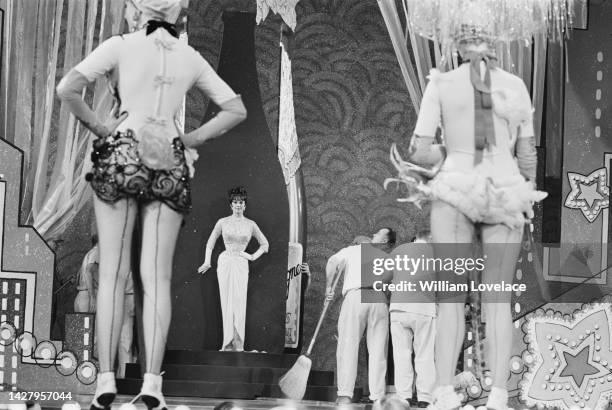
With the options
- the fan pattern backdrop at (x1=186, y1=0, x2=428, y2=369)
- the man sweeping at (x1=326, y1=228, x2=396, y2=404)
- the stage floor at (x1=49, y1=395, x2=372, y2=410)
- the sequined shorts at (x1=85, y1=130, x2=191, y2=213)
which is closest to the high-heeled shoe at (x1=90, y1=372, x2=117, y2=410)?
the sequined shorts at (x1=85, y1=130, x2=191, y2=213)

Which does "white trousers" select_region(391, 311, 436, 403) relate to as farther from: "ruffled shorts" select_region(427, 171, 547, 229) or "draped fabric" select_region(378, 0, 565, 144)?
"ruffled shorts" select_region(427, 171, 547, 229)

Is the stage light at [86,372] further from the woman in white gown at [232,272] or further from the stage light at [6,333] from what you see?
A: the woman in white gown at [232,272]

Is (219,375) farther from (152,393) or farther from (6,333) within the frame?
(152,393)

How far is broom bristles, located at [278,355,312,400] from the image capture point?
8.21m

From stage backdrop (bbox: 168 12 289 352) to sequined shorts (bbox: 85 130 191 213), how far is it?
14.7 ft

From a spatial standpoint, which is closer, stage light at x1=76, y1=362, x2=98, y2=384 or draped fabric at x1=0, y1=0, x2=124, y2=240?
stage light at x1=76, y1=362, x2=98, y2=384

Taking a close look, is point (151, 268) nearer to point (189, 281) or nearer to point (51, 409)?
point (51, 409)

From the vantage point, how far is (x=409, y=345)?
8.78m

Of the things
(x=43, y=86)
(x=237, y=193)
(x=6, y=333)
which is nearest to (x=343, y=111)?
(x=237, y=193)

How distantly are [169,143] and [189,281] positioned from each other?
16.1 feet

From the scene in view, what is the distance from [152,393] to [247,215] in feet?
17.1

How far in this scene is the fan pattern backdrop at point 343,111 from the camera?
11.9 meters

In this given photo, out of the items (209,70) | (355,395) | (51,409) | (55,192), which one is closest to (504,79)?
(209,70)

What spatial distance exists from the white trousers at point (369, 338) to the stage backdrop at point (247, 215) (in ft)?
1.68
